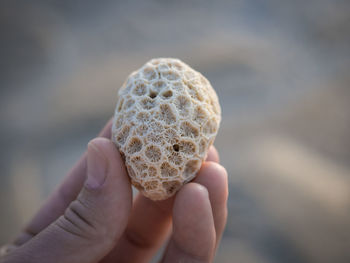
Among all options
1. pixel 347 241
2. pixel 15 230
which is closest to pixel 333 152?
pixel 347 241

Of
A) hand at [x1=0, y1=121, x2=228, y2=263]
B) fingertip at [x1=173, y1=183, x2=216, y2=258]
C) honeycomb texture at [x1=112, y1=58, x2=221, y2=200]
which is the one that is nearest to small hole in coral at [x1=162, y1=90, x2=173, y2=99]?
honeycomb texture at [x1=112, y1=58, x2=221, y2=200]

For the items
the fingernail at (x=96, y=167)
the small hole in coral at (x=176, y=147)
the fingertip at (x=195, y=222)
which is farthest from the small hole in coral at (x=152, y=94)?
the fingertip at (x=195, y=222)

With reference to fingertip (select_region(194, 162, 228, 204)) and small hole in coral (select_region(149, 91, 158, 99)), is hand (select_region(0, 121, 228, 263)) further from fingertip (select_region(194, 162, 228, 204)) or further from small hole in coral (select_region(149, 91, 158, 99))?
small hole in coral (select_region(149, 91, 158, 99))

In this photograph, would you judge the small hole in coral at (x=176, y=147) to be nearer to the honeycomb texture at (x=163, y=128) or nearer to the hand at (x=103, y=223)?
the honeycomb texture at (x=163, y=128)

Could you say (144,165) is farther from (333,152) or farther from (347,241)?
(333,152)

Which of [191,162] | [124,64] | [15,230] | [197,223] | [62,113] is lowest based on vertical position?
[15,230]

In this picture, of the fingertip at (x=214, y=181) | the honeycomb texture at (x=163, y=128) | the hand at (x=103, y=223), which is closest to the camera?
the hand at (x=103, y=223)

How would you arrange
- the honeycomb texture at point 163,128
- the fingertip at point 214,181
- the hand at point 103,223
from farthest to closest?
1. the fingertip at point 214,181
2. the honeycomb texture at point 163,128
3. the hand at point 103,223

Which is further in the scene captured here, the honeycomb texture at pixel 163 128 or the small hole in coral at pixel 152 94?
the small hole in coral at pixel 152 94
